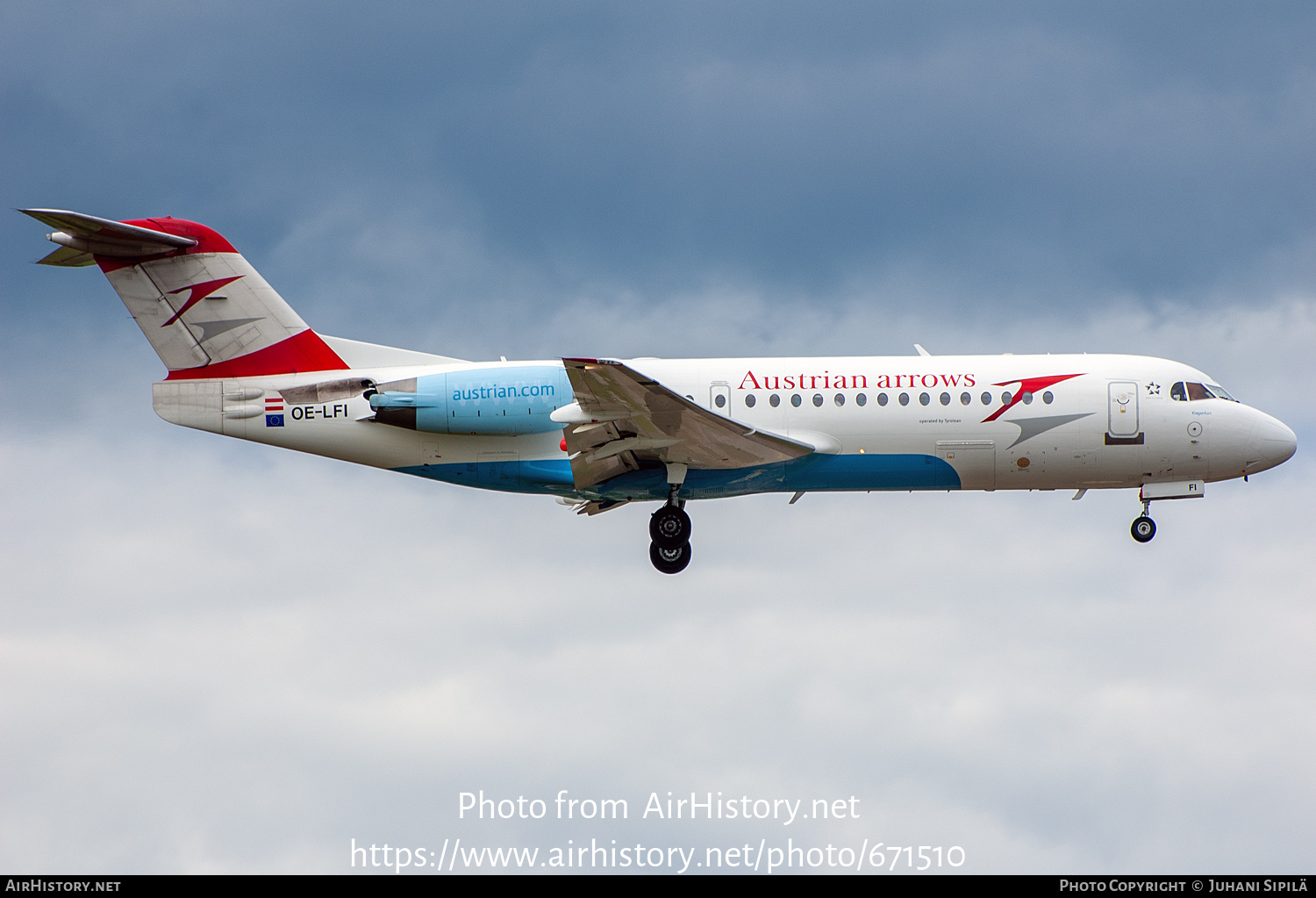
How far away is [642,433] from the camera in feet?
75.5

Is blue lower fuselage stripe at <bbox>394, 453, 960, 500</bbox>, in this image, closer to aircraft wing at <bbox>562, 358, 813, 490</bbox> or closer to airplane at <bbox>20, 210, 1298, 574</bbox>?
airplane at <bbox>20, 210, 1298, 574</bbox>

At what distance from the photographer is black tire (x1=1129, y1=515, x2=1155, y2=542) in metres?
25.8

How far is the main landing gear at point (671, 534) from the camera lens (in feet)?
80.6

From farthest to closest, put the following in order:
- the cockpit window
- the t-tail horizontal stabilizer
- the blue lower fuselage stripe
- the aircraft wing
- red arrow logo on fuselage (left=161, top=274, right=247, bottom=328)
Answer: the cockpit window < red arrow logo on fuselage (left=161, top=274, right=247, bottom=328) < the blue lower fuselage stripe < the t-tail horizontal stabilizer < the aircraft wing

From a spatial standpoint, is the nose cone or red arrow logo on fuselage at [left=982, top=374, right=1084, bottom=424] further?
the nose cone

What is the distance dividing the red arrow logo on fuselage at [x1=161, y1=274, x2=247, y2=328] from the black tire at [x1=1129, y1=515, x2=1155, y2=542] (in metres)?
19.0

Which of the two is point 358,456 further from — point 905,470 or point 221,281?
point 905,470

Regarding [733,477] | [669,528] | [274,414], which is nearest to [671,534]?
[669,528]

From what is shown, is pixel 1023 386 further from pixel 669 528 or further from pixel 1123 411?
pixel 669 528

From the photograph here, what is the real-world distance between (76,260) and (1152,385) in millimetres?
21465

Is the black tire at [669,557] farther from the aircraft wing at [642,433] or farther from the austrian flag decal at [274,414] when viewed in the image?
the austrian flag decal at [274,414]

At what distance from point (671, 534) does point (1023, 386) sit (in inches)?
293

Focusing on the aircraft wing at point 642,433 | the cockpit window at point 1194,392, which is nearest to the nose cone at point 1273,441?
the cockpit window at point 1194,392

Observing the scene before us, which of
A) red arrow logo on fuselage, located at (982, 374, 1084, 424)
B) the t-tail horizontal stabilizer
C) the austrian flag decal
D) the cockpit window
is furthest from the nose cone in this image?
the t-tail horizontal stabilizer
